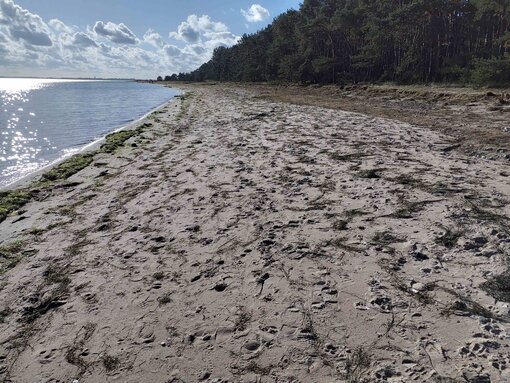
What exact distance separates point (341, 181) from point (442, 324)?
5.68 metres

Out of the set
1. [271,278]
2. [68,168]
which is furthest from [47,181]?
[271,278]

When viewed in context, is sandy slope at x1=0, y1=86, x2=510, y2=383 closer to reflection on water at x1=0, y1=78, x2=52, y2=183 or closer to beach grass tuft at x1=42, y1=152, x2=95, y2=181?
beach grass tuft at x1=42, y1=152, x2=95, y2=181

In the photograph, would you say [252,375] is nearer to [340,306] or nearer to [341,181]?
[340,306]

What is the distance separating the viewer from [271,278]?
18.1 feet

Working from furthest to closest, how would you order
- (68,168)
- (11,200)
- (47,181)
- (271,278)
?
(68,168)
(47,181)
(11,200)
(271,278)

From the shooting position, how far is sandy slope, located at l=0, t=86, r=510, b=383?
13.0 ft

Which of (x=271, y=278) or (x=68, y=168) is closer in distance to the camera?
(x=271, y=278)

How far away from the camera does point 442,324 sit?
4188 mm

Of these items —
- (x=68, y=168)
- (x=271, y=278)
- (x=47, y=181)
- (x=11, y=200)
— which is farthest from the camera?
(x=68, y=168)

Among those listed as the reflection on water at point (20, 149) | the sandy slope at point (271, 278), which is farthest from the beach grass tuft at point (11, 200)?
the reflection on water at point (20, 149)

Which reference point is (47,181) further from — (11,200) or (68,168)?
(11,200)

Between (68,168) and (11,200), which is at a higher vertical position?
(68,168)

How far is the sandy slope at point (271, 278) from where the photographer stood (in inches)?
156

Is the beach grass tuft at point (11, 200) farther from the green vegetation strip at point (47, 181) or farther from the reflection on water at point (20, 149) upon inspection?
the reflection on water at point (20, 149)
